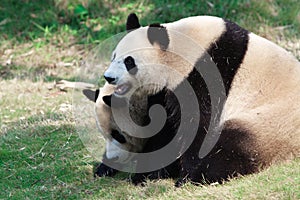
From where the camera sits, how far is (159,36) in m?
5.36

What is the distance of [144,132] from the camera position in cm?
551

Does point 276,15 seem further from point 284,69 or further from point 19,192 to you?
point 19,192

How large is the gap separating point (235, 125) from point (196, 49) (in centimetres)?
72

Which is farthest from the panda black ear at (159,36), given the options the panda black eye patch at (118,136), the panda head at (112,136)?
the panda black eye patch at (118,136)

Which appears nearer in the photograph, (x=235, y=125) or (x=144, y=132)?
(x=235, y=125)

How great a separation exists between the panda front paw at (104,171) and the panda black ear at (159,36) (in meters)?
1.21

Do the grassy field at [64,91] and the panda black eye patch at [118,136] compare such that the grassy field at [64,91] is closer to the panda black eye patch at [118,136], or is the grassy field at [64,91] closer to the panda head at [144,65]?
the panda black eye patch at [118,136]

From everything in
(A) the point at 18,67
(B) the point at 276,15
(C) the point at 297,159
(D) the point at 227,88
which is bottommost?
(A) the point at 18,67

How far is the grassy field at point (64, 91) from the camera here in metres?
5.02

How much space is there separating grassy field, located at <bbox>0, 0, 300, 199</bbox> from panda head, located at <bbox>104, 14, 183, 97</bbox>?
84cm

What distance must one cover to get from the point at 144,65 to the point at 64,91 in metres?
3.70

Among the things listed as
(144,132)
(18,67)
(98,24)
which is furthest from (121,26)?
(144,132)

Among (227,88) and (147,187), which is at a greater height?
(227,88)

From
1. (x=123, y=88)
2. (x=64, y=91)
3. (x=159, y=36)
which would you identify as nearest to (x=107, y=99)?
(x=123, y=88)
